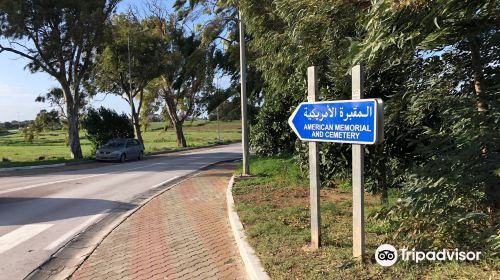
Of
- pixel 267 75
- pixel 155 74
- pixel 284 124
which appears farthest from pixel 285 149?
pixel 155 74

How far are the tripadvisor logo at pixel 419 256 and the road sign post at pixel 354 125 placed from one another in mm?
246

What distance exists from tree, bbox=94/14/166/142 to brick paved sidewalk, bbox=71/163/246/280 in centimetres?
2827

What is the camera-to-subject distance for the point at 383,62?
5.45 m

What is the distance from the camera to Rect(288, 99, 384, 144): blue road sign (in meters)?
4.71

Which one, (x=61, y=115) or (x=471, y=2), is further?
(x=61, y=115)

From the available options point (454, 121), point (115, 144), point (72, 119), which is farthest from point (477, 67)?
point (72, 119)

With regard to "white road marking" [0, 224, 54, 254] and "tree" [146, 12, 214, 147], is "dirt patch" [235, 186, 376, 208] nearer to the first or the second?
"white road marking" [0, 224, 54, 254]

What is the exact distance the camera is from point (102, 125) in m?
34.2

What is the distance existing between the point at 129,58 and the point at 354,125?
33011 millimetres

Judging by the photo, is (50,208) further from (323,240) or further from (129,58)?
(129,58)

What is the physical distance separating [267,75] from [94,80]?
2955cm

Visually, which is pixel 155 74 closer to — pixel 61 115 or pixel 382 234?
pixel 61 115

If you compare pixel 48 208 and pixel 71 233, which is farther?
pixel 48 208

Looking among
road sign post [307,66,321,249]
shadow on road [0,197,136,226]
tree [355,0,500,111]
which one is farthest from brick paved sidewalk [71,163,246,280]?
tree [355,0,500,111]
